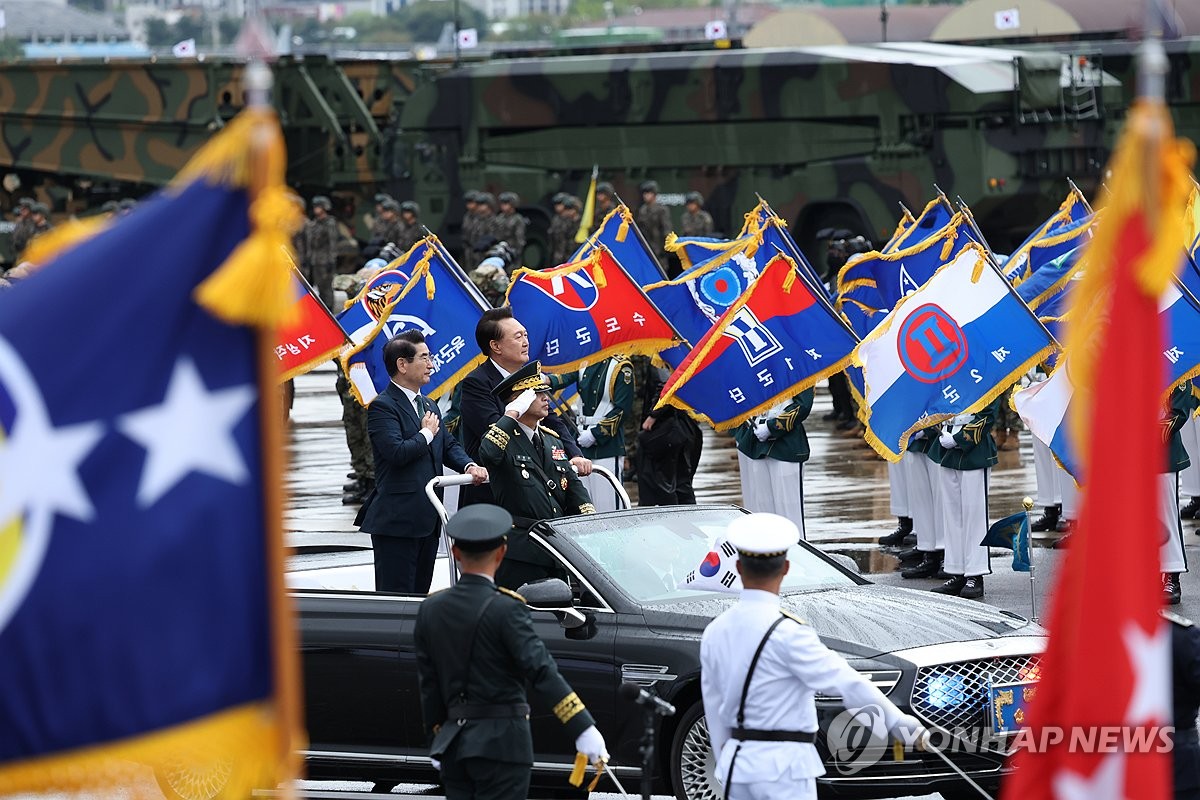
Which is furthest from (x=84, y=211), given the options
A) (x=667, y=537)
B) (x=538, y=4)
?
(x=538, y=4)

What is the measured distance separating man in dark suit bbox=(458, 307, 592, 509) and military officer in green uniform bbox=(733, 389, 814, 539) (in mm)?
2911

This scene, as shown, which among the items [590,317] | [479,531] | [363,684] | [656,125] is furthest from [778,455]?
[656,125]

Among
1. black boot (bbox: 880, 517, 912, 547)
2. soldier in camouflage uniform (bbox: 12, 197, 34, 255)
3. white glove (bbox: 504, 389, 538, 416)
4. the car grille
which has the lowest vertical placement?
black boot (bbox: 880, 517, 912, 547)

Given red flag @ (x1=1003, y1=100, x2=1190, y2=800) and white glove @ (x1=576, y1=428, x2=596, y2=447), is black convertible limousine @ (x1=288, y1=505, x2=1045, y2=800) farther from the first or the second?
white glove @ (x1=576, y1=428, x2=596, y2=447)

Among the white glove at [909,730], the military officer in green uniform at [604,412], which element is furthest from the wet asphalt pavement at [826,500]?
the white glove at [909,730]

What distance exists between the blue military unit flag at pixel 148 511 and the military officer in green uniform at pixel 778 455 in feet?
31.5

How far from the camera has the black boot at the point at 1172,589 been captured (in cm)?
1247

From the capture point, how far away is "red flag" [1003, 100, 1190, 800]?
3959 mm

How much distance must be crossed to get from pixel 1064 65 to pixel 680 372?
16.4 metres

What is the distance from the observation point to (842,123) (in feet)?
95.9

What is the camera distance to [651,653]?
828 centimetres

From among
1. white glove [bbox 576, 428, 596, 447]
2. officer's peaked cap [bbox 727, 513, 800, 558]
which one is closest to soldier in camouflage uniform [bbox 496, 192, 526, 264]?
white glove [bbox 576, 428, 596, 447]

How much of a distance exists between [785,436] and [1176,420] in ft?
7.90

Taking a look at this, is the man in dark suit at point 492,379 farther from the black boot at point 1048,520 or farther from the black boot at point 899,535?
the black boot at point 1048,520
